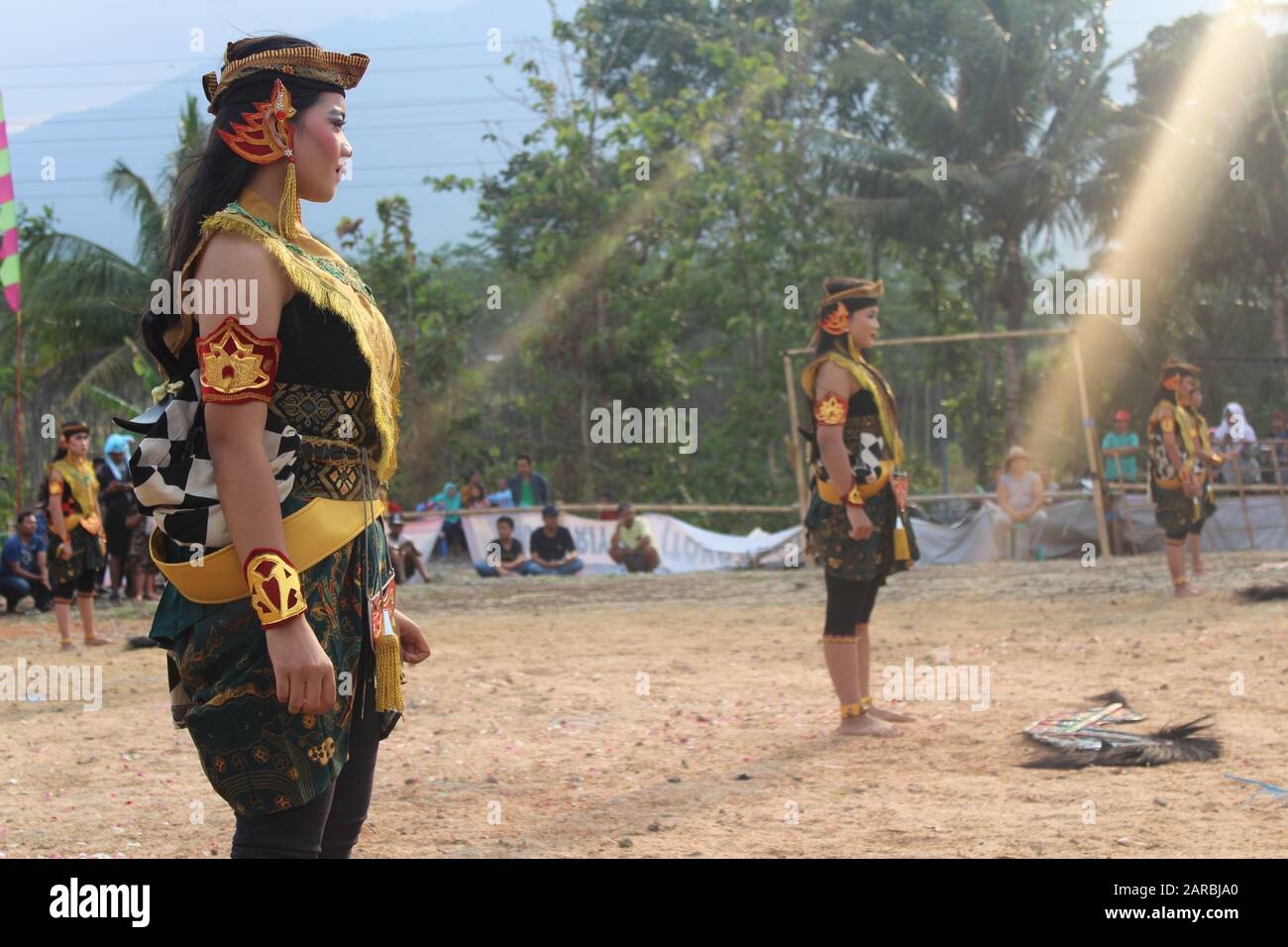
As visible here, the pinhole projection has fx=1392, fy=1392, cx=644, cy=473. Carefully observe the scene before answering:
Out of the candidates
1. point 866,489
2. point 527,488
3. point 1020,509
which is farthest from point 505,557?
point 866,489

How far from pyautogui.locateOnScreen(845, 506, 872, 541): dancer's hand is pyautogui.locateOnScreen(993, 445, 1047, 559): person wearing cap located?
10.3 metres

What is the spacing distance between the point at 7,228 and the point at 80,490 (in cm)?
278

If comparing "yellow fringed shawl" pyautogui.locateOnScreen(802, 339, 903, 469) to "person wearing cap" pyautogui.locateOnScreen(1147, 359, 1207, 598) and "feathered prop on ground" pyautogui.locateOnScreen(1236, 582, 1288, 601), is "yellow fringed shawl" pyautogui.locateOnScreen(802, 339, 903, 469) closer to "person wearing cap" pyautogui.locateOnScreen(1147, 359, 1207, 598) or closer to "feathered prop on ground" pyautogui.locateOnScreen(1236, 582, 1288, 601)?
"feathered prop on ground" pyautogui.locateOnScreen(1236, 582, 1288, 601)

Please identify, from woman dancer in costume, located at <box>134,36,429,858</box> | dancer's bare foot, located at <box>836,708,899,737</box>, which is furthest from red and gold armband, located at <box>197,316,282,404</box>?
dancer's bare foot, located at <box>836,708,899,737</box>

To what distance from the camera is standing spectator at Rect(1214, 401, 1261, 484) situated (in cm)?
1666

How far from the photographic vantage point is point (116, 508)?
13.7 m

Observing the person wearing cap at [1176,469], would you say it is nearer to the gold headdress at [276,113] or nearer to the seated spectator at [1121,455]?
the seated spectator at [1121,455]

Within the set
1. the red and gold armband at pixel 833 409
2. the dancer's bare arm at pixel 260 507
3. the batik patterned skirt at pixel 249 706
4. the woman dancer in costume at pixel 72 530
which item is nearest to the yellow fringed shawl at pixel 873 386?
the red and gold armband at pixel 833 409

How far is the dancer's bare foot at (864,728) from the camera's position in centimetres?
603

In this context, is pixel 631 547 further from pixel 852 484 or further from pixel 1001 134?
pixel 1001 134

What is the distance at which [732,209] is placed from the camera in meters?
21.3

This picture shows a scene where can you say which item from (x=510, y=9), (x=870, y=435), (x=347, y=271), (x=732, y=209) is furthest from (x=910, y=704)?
(x=510, y=9)

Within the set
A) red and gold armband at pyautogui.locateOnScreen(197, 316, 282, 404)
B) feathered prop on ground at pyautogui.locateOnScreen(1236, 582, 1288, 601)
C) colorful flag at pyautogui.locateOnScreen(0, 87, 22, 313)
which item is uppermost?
colorful flag at pyautogui.locateOnScreen(0, 87, 22, 313)
